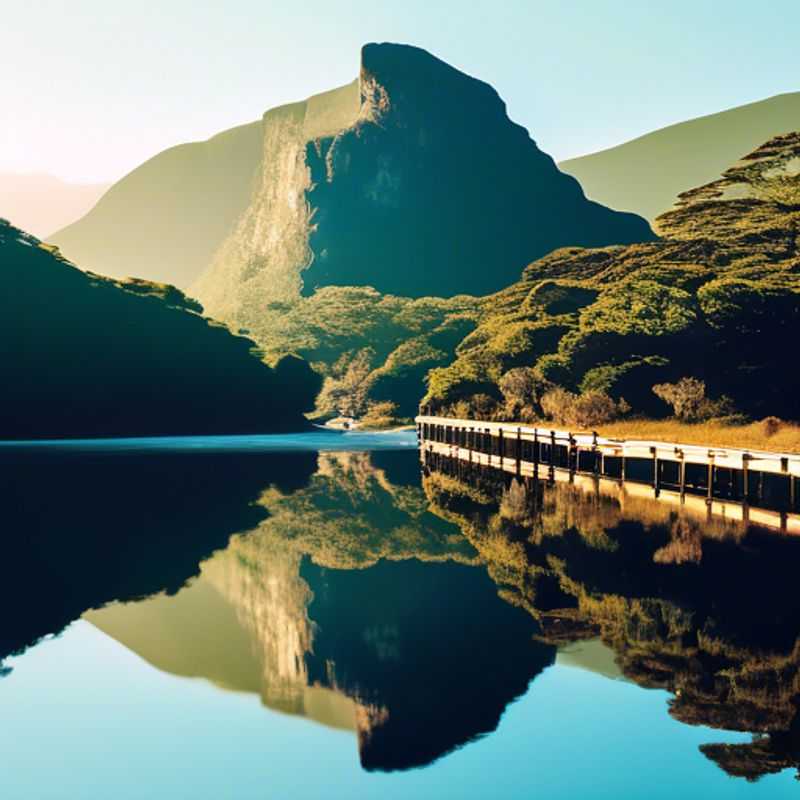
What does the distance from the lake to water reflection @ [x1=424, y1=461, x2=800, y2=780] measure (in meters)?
0.07

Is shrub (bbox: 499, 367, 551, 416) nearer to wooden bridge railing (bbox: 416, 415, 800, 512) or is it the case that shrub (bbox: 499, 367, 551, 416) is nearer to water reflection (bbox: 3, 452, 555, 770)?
wooden bridge railing (bbox: 416, 415, 800, 512)

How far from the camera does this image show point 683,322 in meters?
73.6

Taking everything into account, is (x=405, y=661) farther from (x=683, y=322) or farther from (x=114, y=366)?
(x=114, y=366)

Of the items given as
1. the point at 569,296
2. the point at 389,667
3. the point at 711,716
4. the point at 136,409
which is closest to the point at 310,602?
the point at 389,667

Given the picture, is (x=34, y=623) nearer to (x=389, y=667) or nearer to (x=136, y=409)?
(x=389, y=667)

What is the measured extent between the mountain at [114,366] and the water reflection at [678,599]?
13067 cm

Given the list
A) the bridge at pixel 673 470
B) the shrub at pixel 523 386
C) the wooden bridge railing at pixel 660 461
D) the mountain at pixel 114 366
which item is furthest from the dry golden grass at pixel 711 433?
the mountain at pixel 114 366

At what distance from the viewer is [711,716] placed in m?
14.4

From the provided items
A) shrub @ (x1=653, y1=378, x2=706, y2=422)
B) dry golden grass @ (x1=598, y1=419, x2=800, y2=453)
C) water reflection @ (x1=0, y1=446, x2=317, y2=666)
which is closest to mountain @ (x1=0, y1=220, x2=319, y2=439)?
water reflection @ (x1=0, y1=446, x2=317, y2=666)

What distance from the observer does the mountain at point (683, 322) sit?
2758 inches

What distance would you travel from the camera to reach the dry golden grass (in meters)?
56.2

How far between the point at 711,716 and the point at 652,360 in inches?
2376

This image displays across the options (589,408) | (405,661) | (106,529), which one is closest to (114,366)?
(589,408)

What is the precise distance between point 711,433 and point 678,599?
43712 millimetres
